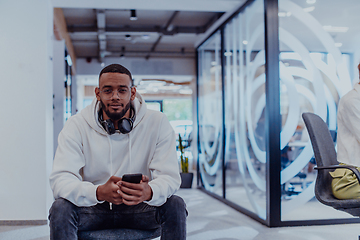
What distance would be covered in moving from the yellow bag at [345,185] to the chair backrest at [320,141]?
102mm

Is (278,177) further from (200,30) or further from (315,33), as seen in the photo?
(200,30)

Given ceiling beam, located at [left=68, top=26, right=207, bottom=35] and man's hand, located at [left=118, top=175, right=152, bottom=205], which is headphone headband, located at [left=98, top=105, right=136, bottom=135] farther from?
ceiling beam, located at [left=68, top=26, right=207, bottom=35]

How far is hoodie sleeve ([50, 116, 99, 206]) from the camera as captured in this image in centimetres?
153

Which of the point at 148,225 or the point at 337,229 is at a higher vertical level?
the point at 148,225

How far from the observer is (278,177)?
3324 millimetres

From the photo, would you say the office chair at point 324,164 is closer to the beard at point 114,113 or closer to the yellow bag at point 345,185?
the yellow bag at point 345,185

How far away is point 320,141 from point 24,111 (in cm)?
278

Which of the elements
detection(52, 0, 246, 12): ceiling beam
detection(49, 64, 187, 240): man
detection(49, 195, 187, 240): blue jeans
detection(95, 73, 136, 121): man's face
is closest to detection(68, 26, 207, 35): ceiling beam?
detection(52, 0, 246, 12): ceiling beam

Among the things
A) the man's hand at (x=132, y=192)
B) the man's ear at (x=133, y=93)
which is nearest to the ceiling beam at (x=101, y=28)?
the man's ear at (x=133, y=93)

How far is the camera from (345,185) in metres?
2.04

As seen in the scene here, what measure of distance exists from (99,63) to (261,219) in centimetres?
578

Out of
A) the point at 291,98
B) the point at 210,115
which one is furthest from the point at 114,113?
the point at 210,115

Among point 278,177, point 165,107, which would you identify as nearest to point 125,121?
point 278,177

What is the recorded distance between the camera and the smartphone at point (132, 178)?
4.81 ft
